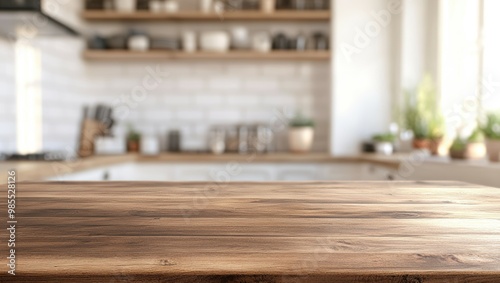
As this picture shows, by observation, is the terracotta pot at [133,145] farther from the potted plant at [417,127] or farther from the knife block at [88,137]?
the potted plant at [417,127]

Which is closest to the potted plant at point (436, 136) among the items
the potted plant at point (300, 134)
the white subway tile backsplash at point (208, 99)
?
the potted plant at point (300, 134)

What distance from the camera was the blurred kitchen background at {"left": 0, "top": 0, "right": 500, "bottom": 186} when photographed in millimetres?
3520

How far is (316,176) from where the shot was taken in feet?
11.9

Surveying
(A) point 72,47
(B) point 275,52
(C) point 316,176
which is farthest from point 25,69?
(C) point 316,176

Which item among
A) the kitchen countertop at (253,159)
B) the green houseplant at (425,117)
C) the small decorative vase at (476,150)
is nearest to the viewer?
the small decorative vase at (476,150)

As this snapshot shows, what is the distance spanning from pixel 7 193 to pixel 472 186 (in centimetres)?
123

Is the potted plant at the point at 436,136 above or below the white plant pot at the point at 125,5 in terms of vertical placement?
below

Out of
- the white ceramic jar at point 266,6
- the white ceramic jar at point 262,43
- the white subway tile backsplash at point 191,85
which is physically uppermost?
the white ceramic jar at point 266,6

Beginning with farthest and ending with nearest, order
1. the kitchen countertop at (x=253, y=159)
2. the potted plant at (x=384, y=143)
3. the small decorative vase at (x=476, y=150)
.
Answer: the potted plant at (x=384, y=143) → the kitchen countertop at (x=253, y=159) → the small decorative vase at (x=476, y=150)

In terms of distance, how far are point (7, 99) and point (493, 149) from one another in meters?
2.56

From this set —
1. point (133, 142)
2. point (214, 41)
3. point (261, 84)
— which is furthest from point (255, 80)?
point (133, 142)

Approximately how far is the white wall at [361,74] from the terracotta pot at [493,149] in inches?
71.6

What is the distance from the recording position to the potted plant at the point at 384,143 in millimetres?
3746

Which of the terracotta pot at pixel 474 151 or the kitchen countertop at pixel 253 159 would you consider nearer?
the terracotta pot at pixel 474 151
